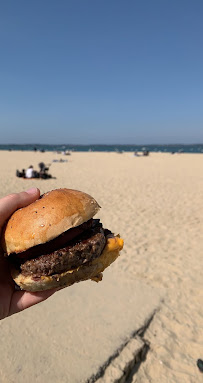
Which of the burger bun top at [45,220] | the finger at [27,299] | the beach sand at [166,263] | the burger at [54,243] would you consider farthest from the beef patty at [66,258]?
the beach sand at [166,263]

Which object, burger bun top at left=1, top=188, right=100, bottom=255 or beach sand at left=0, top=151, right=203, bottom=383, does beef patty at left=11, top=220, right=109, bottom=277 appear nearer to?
burger bun top at left=1, top=188, right=100, bottom=255

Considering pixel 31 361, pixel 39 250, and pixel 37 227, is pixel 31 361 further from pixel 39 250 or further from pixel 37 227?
pixel 37 227

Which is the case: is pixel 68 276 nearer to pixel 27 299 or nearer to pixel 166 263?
pixel 27 299

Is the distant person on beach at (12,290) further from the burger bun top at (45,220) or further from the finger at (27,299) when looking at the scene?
the burger bun top at (45,220)

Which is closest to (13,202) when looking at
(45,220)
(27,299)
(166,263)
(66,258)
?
(45,220)

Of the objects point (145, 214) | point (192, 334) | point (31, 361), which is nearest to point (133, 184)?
point (145, 214)

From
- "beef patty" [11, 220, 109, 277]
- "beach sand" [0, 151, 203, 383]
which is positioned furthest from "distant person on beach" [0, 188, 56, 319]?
"beach sand" [0, 151, 203, 383]
